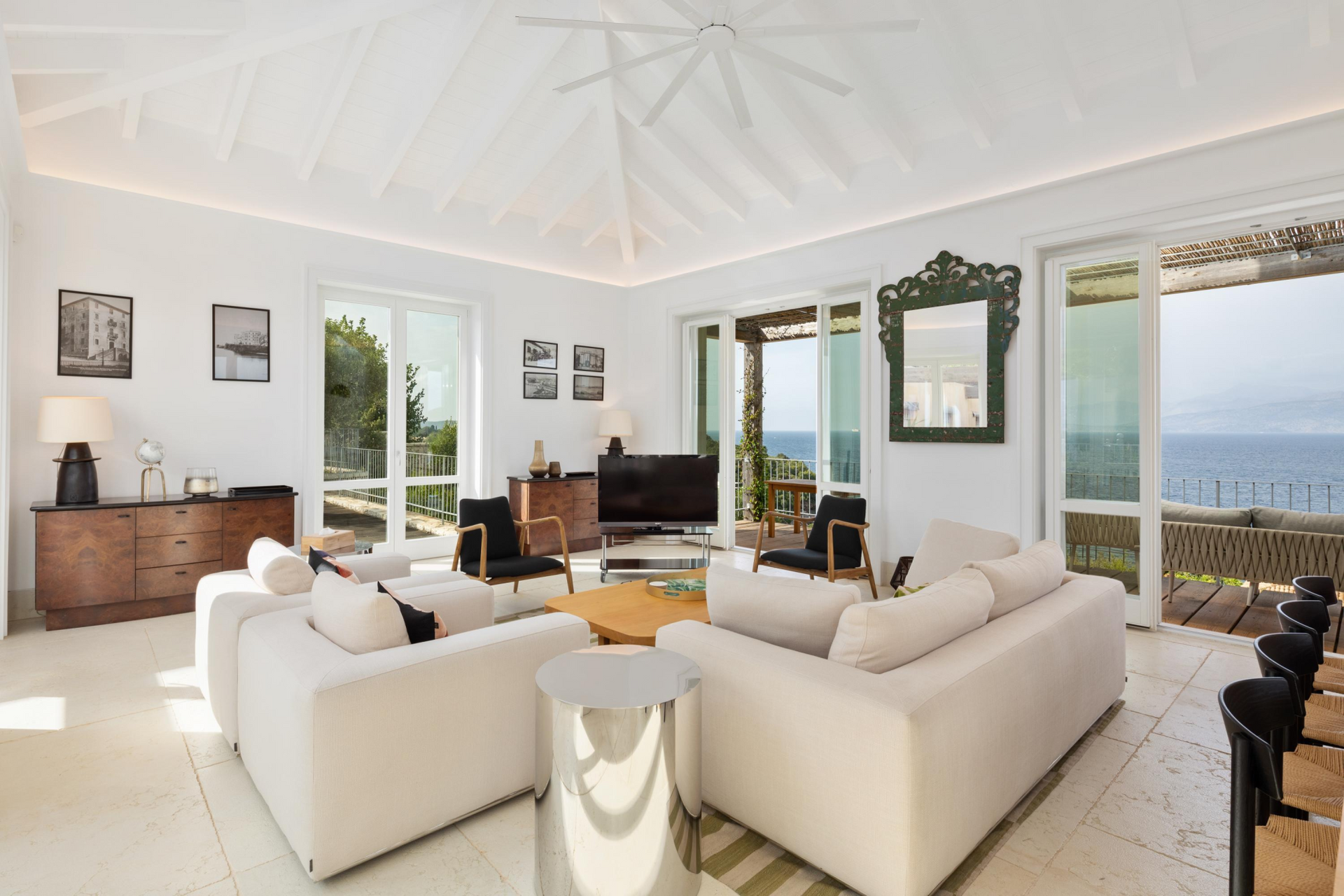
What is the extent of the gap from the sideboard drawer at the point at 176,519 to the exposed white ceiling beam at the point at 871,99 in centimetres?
509

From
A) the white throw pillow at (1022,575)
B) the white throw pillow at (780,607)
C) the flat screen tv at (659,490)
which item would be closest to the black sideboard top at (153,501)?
the flat screen tv at (659,490)

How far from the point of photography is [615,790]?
62.6 inches

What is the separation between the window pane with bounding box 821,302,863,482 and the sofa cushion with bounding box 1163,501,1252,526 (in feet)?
7.89

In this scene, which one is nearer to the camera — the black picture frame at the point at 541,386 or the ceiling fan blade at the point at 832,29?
the ceiling fan blade at the point at 832,29

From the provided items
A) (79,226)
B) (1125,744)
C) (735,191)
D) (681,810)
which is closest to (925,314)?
(735,191)

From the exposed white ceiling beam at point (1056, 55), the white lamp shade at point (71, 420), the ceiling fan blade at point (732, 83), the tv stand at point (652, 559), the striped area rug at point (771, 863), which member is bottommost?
the striped area rug at point (771, 863)

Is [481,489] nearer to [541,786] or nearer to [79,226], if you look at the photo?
[79,226]

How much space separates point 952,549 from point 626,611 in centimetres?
179

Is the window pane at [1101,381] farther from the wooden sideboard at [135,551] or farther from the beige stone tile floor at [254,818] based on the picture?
the wooden sideboard at [135,551]

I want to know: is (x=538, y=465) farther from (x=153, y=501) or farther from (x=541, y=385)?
(x=153, y=501)

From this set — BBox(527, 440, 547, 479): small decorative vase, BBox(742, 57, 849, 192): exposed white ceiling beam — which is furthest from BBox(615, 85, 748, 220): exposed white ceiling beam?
BBox(527, 440, 547, 479): small decorative vase

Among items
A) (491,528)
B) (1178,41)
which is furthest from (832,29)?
(491,528)

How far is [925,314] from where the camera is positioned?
5055mm

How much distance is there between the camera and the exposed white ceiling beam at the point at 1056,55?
364 cm
